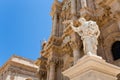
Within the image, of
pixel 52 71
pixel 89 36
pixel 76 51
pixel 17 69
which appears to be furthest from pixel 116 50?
pixel 17 69

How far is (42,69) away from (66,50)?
3.83 m

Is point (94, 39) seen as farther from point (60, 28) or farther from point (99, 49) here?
point (60, 28)

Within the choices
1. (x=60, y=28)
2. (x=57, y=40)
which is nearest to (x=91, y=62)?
(x=57, y=40)

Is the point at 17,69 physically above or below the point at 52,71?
above

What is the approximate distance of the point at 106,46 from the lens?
1097cm

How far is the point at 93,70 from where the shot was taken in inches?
157

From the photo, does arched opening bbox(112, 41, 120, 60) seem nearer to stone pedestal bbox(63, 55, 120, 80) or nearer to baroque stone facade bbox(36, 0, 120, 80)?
→ baroque stone facade bbox(36, 0, 120, 80)

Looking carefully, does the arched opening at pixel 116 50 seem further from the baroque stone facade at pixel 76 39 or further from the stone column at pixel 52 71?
the stone column at pixel 52 71

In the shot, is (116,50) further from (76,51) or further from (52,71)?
(52,71)

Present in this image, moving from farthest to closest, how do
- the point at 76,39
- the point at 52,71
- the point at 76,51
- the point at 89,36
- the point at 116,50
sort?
the point at 52,71 → the point at 76,39 → the point at 76,51 → the point at 116,50 → the point at 89,36

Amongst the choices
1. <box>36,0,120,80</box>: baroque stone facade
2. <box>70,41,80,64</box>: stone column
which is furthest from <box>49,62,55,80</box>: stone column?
<box>70,41,80,64</box>: stone column

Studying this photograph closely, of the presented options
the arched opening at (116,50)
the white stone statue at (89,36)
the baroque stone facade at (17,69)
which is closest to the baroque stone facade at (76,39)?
the arched opening at (116,50)

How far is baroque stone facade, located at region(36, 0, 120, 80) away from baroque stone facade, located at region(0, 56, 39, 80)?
29.8ft

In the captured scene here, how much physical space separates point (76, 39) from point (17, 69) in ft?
53.2
